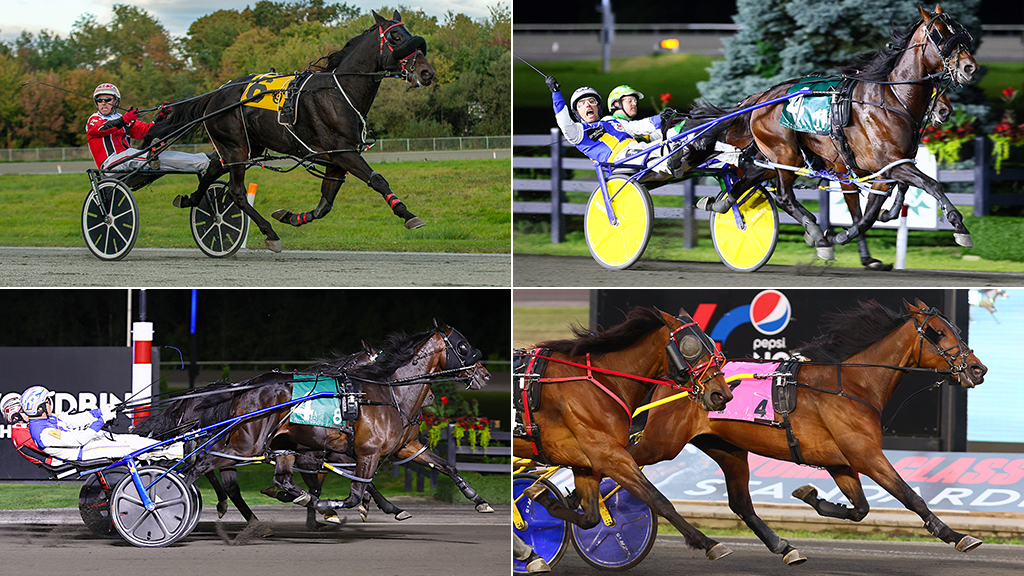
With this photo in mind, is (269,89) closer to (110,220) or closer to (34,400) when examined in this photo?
(110,220)

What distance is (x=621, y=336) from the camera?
5.51 meters

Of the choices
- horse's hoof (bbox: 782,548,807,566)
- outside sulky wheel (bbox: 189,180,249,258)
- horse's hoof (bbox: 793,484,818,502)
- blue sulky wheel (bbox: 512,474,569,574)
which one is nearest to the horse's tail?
outside sulky wheel (bbox: 189,180,249,258)

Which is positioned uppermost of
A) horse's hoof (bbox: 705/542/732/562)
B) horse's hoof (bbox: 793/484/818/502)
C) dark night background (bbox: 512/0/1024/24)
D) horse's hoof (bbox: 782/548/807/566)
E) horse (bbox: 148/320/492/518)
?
dark night background (bbox: 512/0/1024/24)

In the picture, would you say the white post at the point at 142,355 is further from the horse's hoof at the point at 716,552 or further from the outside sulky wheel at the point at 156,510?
the horse's hoof at the point at 716,552

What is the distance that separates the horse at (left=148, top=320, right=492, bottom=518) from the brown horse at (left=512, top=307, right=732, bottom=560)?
44.8 inches

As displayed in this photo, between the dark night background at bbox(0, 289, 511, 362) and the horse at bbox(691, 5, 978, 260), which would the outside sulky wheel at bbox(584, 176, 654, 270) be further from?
the dark night background at bbox(0, 289, 511, 362)

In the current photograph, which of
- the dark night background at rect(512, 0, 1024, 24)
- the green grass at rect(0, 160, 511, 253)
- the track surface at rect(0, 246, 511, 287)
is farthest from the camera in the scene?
the dark night background at rect(512, 0, 1024, 24)

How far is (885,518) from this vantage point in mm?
8062

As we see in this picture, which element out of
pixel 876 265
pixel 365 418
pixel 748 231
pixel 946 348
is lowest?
pixel 365 418

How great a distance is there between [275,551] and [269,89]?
12.1 ft

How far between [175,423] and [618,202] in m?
3.75

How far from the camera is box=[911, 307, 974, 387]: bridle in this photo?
5.80 meters

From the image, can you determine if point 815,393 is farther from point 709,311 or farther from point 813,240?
point 709,311

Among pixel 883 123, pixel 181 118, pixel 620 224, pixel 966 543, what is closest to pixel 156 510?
pixel 181 118
